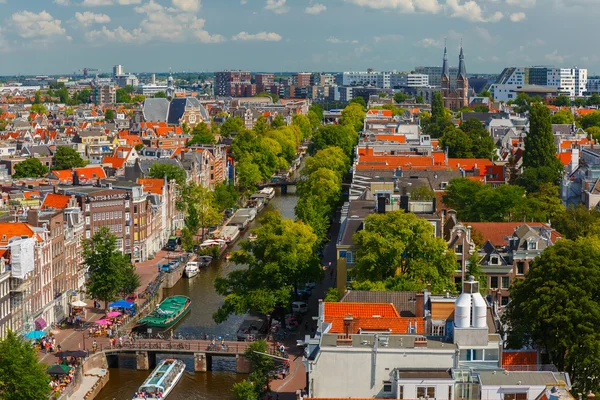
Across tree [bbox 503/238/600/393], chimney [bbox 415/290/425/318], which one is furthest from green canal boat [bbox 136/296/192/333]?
tree [bbox 503/238/600/393]

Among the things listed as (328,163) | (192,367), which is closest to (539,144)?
(328,163)

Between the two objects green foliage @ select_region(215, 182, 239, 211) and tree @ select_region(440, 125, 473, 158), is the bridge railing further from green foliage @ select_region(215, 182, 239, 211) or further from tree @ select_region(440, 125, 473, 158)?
tree @ select_region(440, 125, 473, 158)

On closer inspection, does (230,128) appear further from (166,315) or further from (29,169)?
(166,315)

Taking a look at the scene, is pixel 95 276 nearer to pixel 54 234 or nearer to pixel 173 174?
pixel 54 234

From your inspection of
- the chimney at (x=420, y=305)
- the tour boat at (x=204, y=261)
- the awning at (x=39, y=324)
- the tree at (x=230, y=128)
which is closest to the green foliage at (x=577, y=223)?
the chimney at (x=420, y=305)

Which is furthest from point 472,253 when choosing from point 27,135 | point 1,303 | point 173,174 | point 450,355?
point 27,135
